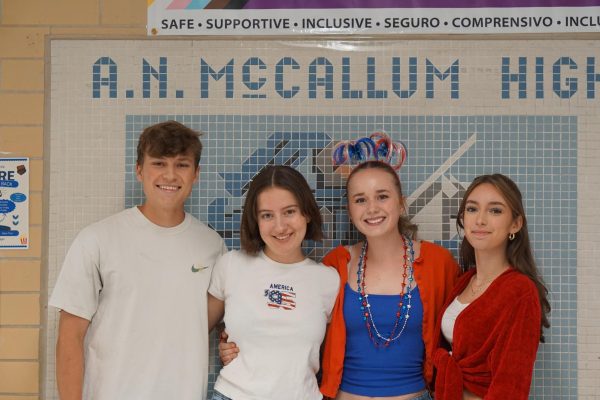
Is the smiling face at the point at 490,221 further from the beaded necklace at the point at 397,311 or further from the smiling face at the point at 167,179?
the smiling face at the point at 167,179

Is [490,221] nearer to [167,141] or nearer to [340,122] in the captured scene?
[340,122]

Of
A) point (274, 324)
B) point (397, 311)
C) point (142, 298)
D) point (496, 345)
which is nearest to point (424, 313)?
point (397, 311)

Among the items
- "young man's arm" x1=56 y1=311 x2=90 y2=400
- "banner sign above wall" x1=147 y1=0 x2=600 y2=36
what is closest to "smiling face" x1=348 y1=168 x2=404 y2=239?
"banner sign above wall" x1=147 y1=0 x2=600 y2=36

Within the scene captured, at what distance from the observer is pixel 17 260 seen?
2457 mm

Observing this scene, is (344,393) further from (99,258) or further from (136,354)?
(99,258)

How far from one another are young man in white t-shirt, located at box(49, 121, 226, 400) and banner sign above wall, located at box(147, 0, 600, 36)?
613 millimetres

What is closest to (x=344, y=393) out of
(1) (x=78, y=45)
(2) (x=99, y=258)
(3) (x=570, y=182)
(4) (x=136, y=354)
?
(4) (x=136, y=354)

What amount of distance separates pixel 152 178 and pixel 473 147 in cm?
133

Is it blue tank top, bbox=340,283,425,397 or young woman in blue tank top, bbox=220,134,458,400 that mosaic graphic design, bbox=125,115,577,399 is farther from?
blue tank top, bbox=340,283,425,397

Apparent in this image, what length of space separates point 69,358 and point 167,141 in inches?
32.0

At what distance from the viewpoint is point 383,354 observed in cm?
199

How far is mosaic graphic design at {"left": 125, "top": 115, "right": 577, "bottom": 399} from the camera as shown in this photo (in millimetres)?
2408

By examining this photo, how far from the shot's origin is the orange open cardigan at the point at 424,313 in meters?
2.01

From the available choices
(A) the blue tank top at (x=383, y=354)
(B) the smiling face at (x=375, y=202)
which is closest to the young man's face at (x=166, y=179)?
(B) the smiling face at (x=375, y=202)
